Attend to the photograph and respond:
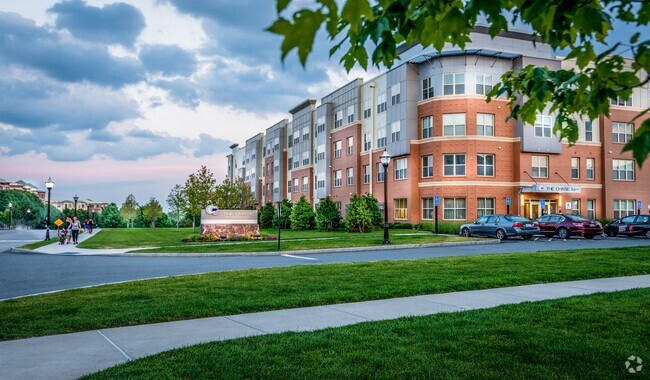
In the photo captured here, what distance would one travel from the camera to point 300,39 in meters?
2.24

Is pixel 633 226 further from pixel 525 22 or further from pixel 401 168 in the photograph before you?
pixel 525 22

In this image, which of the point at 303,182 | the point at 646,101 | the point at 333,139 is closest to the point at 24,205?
the point at 303,182

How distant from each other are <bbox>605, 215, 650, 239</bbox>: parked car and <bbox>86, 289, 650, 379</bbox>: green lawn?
2747 centimetres

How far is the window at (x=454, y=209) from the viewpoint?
4397cm

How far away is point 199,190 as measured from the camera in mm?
57219

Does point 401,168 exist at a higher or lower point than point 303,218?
higher

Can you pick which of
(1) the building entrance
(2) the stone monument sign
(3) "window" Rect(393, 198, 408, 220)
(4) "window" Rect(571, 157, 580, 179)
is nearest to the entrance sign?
(1) the building entrance

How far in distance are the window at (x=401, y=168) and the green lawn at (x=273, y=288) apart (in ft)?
103

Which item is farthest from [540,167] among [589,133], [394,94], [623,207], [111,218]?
[111,218]

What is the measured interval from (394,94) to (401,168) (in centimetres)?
666

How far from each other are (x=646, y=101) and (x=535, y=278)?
4573 cm

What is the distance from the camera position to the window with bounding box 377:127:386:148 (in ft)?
167

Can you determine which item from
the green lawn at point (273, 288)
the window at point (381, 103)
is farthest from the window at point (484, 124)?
the green lawn at point (273, 288)

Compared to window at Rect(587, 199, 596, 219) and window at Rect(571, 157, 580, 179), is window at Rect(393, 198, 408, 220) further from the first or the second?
window at Rect(587, 199, 596, 219)
